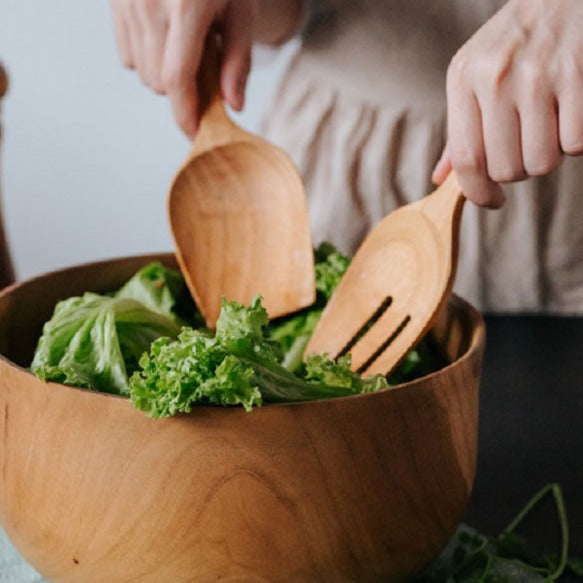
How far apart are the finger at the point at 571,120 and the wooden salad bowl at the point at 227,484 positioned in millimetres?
175

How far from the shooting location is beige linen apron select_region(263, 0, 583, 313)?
1.26 meters

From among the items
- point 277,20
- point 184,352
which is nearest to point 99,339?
point 184,352

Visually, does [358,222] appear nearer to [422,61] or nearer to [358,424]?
[422,61]

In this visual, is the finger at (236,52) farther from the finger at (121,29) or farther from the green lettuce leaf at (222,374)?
the green lettuce leaf at (222,374)

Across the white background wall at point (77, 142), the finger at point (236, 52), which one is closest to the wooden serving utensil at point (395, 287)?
the finger at point (236, 52)

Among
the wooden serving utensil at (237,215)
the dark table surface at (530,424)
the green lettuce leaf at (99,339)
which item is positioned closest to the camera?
the green lettuce leaf at (99,339)

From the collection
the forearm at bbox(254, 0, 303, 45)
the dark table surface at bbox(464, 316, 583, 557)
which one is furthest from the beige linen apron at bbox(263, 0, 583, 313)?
the dark table surface at bbox(464, 316, 583, 557)

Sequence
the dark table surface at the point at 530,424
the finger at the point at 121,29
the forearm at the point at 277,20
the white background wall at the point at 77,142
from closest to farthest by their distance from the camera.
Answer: the dark table surface at the point at 530,424 → the finger at the point at 121,29 → the forearm at the point at 277,20 → the white background wall at the point at 77,142

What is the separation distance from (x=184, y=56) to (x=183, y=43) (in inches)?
0.5

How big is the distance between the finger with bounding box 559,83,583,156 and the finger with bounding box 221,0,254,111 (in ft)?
1.19

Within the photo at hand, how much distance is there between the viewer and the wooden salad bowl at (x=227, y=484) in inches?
23.5

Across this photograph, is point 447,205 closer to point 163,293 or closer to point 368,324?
point 368,324

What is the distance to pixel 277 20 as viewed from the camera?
128cm

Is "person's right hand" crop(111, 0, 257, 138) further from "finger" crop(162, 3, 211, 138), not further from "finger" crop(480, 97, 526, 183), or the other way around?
"finger" crop(480, 97, 526, 183)
